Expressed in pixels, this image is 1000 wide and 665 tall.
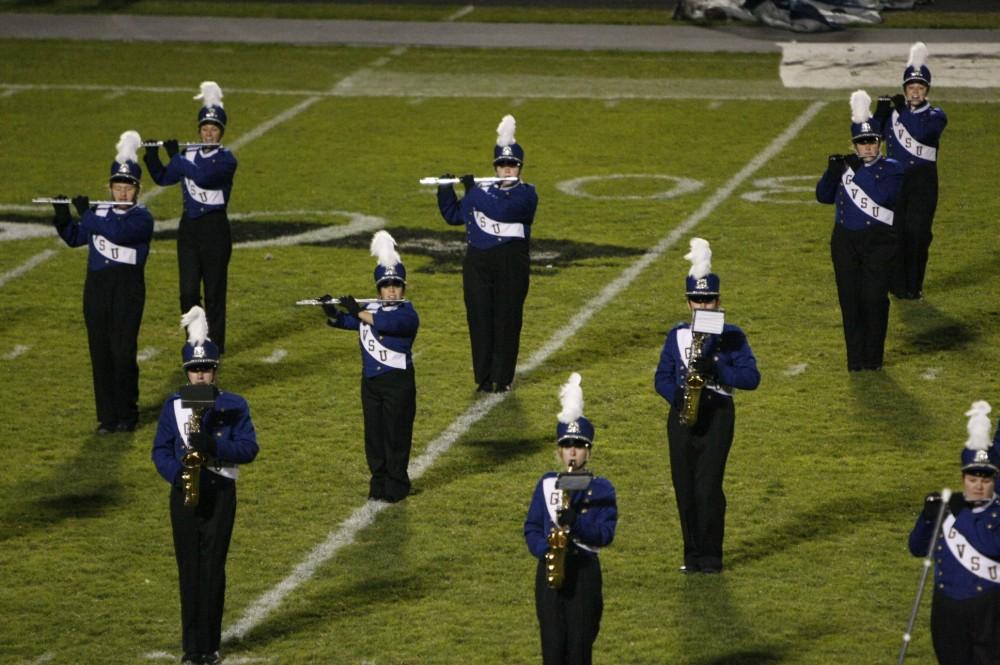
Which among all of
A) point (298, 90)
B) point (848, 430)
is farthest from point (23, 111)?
point (848, 430)

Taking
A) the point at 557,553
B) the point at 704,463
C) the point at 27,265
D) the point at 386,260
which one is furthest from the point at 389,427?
the point at 27,265

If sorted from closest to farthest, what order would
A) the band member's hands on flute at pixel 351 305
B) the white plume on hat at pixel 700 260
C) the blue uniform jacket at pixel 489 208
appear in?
the white plume on hat at pixel 700 260
the band member's hands on flute at pixel 351 305
the blue uniform jacket at pixel 489 208

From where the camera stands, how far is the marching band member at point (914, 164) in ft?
53.2

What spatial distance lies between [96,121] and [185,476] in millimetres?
15467

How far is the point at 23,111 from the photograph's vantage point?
82.0ft

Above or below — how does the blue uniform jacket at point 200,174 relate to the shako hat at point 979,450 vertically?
below

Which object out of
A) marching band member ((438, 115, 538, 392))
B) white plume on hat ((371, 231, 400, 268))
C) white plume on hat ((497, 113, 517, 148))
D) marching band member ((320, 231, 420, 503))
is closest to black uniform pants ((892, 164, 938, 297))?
marching band member ((438, 115, 538, 392))

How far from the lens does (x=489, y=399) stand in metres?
14.1

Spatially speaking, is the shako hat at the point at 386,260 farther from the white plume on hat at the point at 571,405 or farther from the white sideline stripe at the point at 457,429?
the white plume on hat at the point at 571,405

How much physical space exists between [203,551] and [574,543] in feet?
6.04

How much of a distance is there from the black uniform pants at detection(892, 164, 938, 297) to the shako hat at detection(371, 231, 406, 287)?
18.5ft

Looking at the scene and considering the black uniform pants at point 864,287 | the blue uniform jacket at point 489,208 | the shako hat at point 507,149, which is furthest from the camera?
the black uniform pants at point 864,287

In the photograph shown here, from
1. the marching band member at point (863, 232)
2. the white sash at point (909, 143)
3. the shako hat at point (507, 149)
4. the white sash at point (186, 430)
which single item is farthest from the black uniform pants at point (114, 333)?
the white sash at point (909, 143)

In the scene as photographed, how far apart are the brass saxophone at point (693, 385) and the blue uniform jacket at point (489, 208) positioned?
381 centimetres
